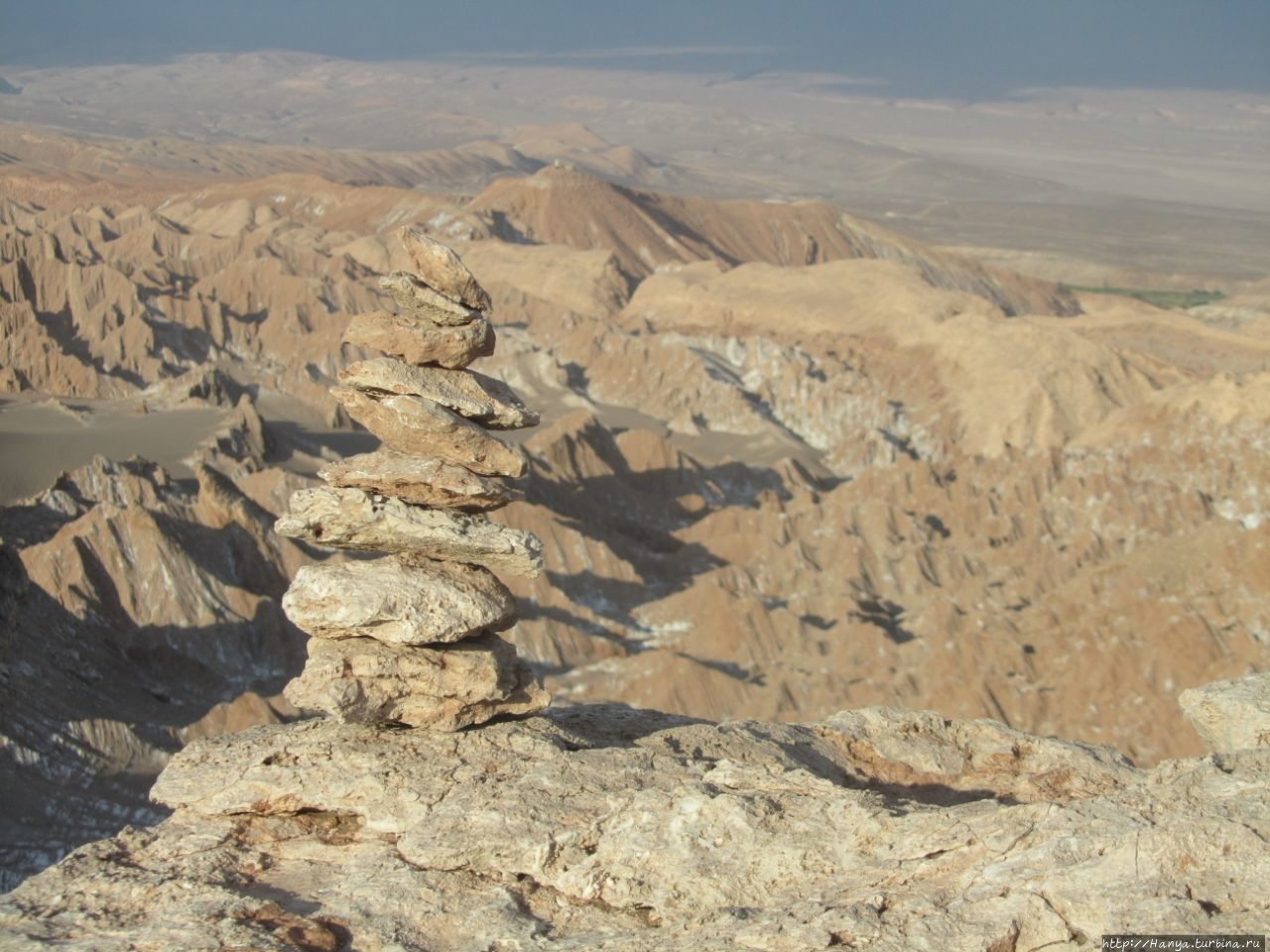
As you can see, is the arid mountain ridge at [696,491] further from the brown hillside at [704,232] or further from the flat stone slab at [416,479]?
the flat stone slab at [416,479]

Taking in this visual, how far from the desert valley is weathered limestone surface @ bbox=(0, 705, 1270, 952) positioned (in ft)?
0.30

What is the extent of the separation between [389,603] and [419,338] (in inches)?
92.7

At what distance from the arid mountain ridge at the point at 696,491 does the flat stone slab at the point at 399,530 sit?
8495mm

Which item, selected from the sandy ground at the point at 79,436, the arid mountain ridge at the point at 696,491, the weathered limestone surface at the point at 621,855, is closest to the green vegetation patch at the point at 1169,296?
the arid mountain ridge at the point at 696,491

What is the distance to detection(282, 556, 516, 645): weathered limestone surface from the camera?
10352 millimetres

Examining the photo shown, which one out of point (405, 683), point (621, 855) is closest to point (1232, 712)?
point (621, 855)

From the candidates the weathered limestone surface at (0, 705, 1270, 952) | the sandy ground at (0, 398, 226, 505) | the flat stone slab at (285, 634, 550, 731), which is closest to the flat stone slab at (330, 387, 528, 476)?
the flat stone slab at (285, 634, 550, 731)

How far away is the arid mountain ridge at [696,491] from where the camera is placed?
80.3 ft

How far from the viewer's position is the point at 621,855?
852 cm

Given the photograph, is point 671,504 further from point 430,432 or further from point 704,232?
point 704,232

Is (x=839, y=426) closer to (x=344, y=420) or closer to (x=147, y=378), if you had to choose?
(x=344, y=420)

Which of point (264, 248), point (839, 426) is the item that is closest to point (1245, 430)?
point (839, 426)

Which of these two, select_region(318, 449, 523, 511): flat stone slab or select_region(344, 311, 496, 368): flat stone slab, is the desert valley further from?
select_region(344, 311, 496, 368): flat stone slab

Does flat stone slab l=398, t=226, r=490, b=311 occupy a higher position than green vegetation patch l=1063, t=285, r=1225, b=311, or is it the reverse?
flat stone slab l=398, t=226, r=490, b=311
